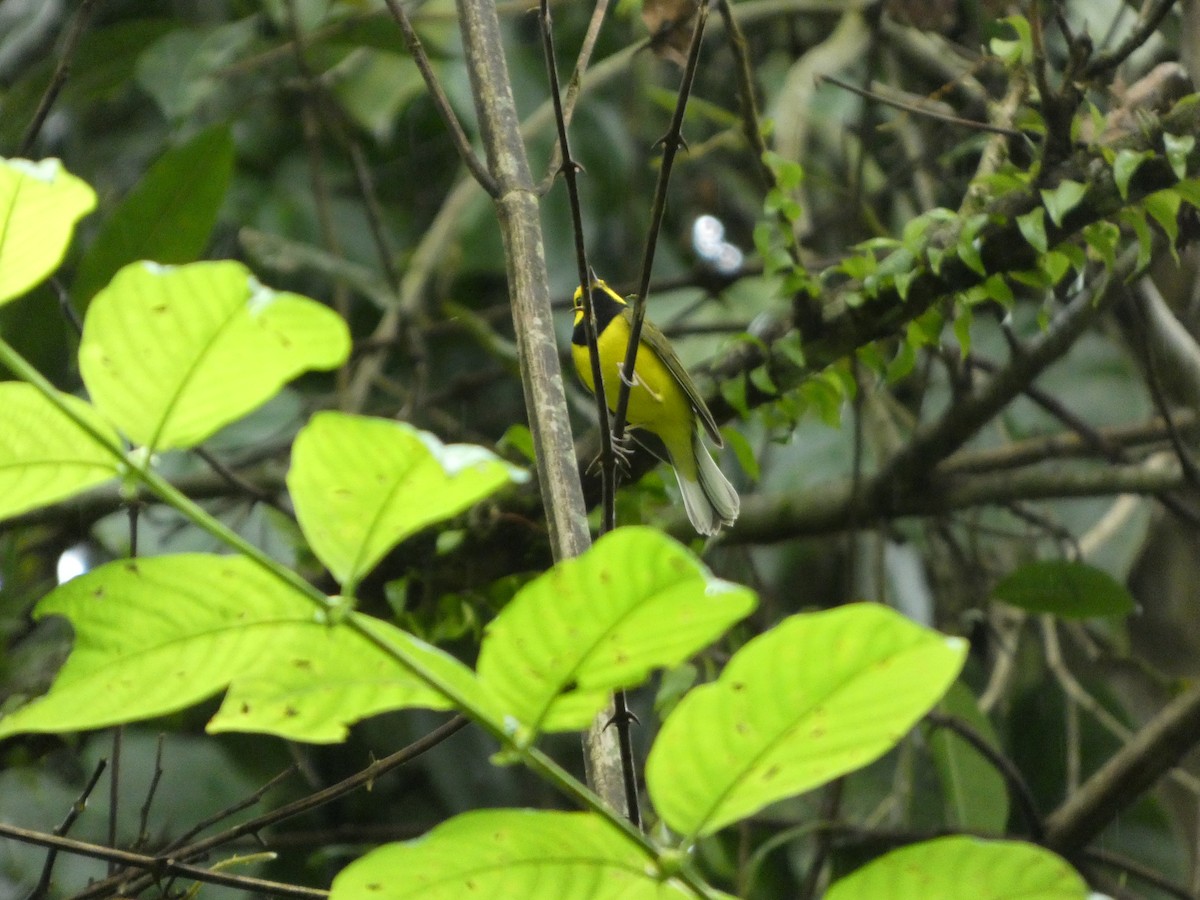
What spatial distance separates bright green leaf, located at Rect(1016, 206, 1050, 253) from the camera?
2.08m

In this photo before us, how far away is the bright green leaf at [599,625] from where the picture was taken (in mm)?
565

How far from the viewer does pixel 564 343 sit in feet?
13.4

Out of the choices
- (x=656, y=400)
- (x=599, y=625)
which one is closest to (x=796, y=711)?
(x=599, y=625)

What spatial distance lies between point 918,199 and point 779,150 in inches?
21.8

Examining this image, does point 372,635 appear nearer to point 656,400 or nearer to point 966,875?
point 966,875

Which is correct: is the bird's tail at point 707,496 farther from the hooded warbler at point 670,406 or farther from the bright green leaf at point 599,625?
the bright green leaf at point 599,625

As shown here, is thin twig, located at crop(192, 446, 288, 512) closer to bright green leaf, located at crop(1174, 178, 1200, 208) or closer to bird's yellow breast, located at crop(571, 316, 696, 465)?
bird's yellow breast, located at crop(571, 316, 696, 465)

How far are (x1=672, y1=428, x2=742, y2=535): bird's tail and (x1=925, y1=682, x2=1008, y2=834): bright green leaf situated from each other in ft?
2.18

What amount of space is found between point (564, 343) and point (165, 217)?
59.5 inches

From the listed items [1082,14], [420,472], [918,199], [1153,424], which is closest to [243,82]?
[918,199]

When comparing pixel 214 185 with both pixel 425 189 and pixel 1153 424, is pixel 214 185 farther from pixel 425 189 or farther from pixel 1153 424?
pixel 1153 424

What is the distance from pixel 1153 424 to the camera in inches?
124

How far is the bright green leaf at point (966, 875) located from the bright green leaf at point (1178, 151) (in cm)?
167

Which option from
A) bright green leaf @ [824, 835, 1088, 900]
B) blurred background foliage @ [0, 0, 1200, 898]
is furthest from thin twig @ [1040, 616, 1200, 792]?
bright green leaf @ [824, 835, 1088, 900]
